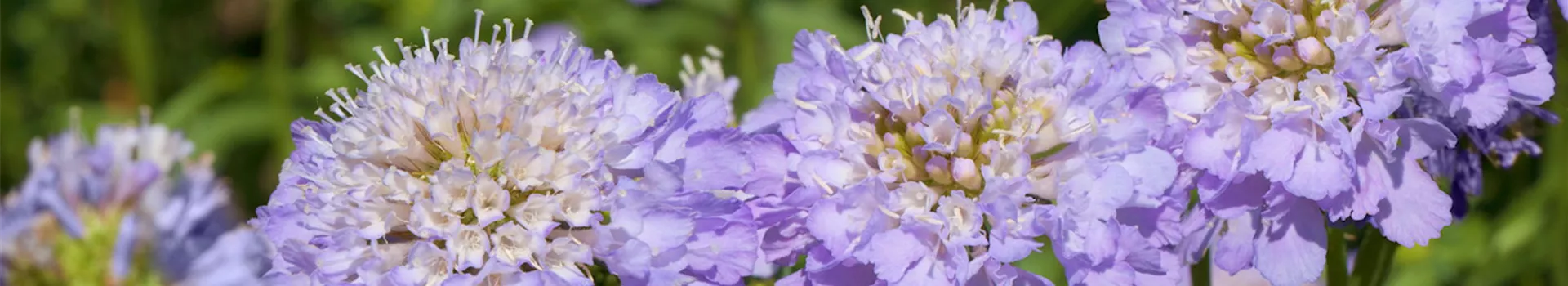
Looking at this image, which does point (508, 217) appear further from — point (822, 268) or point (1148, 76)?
point (1148, 76)

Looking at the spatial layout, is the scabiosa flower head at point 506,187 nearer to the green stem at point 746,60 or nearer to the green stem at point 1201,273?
the green stem at point 1201,273

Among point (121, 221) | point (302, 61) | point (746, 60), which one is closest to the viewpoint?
point (121, 221)

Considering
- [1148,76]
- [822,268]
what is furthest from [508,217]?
[1148,76]

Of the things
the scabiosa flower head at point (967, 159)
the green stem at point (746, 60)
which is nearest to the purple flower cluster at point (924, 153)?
the scabiosa flower head at point (967, 159)

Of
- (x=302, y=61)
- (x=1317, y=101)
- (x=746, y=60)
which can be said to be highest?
(x=302, y=61)

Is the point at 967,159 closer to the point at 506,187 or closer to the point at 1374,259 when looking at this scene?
the point at 506,187

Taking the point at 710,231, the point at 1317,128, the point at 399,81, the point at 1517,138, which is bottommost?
the point at 1517,138

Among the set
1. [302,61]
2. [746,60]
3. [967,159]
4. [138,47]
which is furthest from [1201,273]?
[302,61]

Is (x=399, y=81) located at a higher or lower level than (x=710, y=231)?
higher
